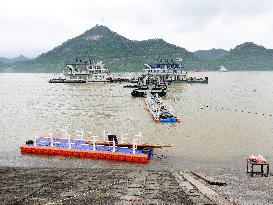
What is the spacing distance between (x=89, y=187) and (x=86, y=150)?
8767mm

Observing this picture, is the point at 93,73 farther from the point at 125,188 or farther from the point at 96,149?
the point at 125,188

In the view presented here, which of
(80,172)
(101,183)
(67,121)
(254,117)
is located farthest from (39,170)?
(254,117)

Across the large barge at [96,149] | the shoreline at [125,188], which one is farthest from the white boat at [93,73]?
the shoreline at [125,188]

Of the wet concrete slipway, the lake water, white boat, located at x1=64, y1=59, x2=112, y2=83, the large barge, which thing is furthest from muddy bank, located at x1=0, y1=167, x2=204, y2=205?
white boat, located at x1=64, y1=59, x2=112, y2=83

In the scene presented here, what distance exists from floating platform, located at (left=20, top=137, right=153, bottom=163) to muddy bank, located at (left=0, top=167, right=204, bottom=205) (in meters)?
3.48

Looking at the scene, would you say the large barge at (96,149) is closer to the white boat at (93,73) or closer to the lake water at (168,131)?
the lake water at (168,131)

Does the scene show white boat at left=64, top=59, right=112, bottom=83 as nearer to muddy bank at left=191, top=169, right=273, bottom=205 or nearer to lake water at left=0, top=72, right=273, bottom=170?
lake water at left=0, top=72, right=273, bottom=170

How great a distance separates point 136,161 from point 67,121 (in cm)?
2104

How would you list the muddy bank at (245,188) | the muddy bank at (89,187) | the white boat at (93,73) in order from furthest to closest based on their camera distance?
the white boat at (93,73), the muddy bank at (245,188), the muddy bank at (89,187)

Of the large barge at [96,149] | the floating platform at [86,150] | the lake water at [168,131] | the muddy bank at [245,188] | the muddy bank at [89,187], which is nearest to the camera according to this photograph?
the muddy bank at [89,187]

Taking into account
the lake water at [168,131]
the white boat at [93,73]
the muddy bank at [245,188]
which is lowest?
the lake water at [168,131]

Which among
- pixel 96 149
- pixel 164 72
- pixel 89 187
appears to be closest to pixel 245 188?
pixel 89 187

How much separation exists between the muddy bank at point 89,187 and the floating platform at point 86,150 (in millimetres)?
3478

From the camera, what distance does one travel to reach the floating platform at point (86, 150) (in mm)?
24281
